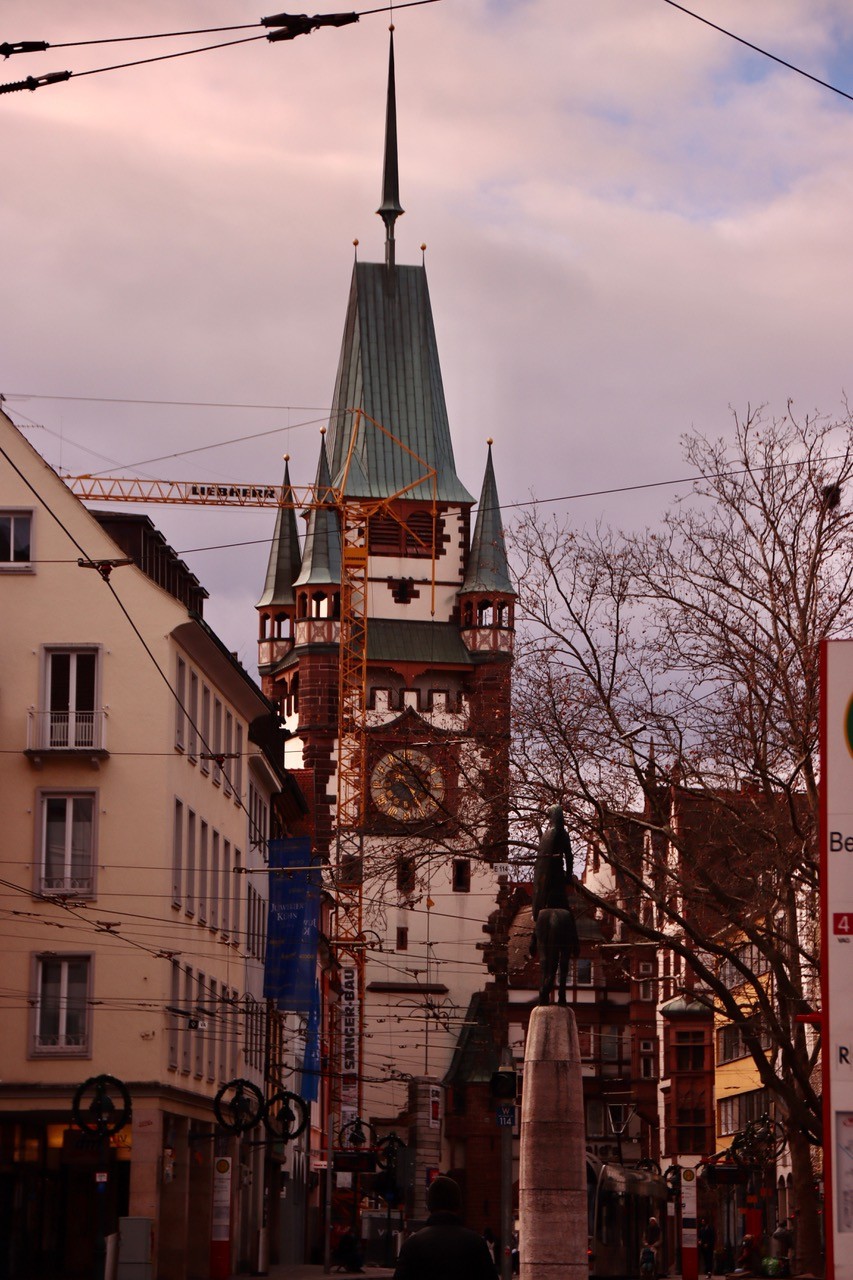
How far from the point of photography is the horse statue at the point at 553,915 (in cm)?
2586

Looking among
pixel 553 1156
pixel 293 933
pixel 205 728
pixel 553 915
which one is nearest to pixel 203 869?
pixel 293 933

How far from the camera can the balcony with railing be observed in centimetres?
4416

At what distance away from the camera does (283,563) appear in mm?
117875

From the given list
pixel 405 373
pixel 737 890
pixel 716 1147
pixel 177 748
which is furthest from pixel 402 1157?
pixel 405 373

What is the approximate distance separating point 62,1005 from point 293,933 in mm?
6183

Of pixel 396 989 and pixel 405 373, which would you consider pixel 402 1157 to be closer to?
pixel 396 989

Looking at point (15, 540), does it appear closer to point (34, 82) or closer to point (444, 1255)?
point (34, 82)

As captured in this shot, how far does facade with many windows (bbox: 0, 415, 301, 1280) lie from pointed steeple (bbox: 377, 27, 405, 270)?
7085 centimetres

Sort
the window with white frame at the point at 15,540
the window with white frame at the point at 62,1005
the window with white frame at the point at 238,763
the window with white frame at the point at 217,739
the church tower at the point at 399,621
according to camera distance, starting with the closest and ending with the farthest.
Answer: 1. the window with white frame at the point at 62,1005
2. the window with white frame at the point at 15,540
3. the window with white frame at the point at 217,739
4. the window with white frame at the point at 238,763
5. the church tower at the point at 399,621

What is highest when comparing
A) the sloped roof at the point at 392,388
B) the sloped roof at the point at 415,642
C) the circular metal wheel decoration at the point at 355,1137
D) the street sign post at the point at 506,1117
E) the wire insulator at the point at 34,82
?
the sloped roof at the point at 392,388

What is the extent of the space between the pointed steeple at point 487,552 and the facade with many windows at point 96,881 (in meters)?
62.7

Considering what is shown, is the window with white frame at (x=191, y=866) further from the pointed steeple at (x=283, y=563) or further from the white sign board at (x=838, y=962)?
the pointed steeple at (x=283, y=563)

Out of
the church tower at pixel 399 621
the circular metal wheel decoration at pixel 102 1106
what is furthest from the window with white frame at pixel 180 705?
the church tower at pixel 399 621

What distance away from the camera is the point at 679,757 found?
3434cm
